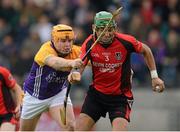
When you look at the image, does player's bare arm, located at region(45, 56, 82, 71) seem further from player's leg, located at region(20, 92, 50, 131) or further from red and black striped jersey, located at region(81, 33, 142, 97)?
player's leg, located at region(20, 92, 50, 131)

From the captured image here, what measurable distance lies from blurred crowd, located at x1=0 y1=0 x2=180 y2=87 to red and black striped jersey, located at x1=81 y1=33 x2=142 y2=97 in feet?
19.3

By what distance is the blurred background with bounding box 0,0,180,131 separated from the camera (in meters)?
17.3

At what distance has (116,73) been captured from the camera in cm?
1142

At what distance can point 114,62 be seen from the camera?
11.4 metres

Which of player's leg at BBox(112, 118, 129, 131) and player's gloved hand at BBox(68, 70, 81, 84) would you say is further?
player's leg at BBox(112, 118, 129, 131)

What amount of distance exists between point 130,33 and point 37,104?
20.5ft

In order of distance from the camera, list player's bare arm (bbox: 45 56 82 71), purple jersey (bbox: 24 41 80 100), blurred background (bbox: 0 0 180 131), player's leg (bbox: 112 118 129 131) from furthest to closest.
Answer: blurred background (bbox: 0 0 180 131), purple jersey (bbox: 24 41 80 100), player's leg (bbox: 112 118 129 131), player's bare arm (bbox: 45 56 82 71)

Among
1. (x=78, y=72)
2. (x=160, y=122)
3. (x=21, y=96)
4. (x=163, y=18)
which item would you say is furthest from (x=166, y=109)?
(x=78, y=72)

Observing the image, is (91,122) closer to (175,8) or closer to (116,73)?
(116,73)

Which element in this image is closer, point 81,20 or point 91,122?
point 91,122

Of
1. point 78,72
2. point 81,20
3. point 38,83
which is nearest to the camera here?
point 78,72

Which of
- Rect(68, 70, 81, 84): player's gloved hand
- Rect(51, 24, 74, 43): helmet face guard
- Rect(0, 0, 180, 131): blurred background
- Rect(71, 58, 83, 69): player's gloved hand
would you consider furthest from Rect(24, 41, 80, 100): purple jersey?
Rect(0, 0, 180, 131): blurred background

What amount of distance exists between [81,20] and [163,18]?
1.83 metres

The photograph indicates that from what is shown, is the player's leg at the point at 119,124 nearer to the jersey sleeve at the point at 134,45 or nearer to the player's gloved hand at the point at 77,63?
the jersey sleeve at the point at 134,45
